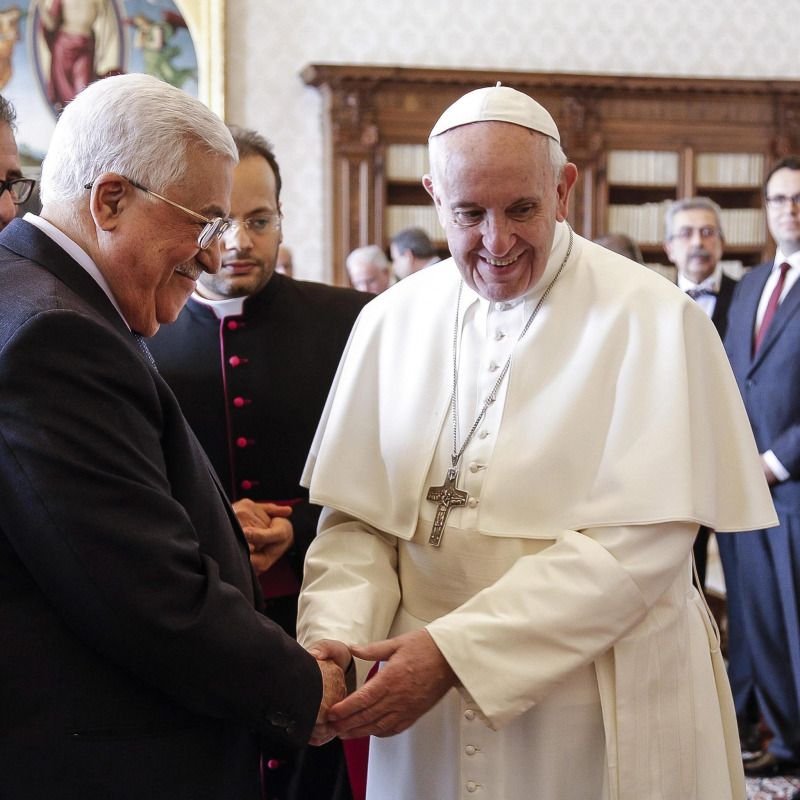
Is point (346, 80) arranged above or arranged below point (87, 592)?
above

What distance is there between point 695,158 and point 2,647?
7.75 metres

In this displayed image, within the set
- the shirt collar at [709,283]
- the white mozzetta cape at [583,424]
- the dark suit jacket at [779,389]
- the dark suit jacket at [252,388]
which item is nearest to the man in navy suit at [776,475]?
the dark suit jacket at [779,389]

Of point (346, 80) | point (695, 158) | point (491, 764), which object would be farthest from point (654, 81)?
point (491, 764)

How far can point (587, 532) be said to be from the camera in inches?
74.0

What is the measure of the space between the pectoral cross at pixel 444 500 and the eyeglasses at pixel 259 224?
2.68 feet

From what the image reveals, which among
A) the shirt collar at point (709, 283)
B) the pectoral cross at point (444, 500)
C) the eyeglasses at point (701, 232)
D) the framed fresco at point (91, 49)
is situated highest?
the framed fresco at point (91, 49)

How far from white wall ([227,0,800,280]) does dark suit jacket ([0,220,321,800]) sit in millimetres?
6554

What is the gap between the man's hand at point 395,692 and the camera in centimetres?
175

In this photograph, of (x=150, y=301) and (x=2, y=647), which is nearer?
Answer: (x=2, y=647)

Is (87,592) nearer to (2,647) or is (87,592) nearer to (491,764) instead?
(2,647)

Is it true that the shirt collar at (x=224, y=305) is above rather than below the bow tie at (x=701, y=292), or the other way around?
below

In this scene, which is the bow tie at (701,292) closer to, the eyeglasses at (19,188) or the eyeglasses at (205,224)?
the eyeglasses at (19,188)

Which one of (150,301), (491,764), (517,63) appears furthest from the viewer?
(517,63)

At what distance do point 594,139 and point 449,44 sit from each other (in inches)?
55.0
